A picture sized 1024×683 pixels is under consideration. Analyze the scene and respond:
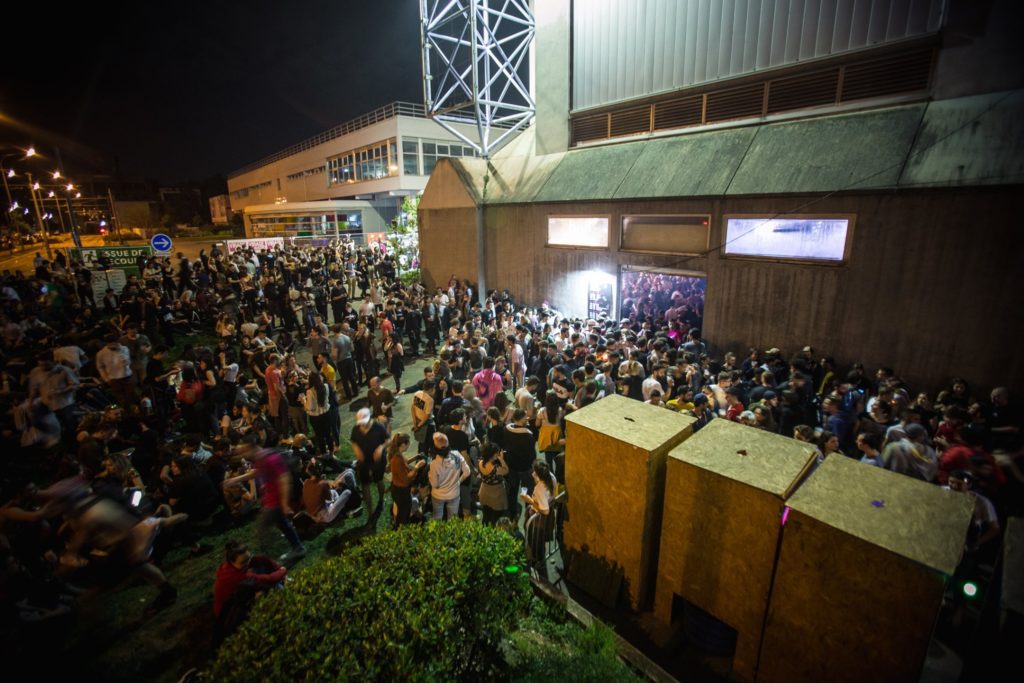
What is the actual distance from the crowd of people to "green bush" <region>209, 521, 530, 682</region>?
1378 mm

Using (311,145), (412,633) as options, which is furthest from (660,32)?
(311,145)

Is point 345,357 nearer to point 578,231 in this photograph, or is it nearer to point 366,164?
point 578,231

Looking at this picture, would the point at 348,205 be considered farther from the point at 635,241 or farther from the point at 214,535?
the point at 214,535

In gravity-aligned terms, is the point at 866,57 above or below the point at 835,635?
above

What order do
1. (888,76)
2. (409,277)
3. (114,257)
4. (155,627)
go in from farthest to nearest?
(409,277) → (114,257) → (888,76) → (155,627)

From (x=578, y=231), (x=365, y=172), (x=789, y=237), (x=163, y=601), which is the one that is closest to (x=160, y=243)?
(x=578, y=231)

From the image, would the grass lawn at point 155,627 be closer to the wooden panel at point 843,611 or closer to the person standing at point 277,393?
the person standing at point 277,393

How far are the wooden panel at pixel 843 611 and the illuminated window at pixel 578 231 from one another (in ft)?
36.2

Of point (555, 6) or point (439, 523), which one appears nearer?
point (439, 523)

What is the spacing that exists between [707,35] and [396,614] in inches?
573

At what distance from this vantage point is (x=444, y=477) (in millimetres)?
5672

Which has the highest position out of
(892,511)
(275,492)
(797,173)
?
(797,173)

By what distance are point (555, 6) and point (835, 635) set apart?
17.8 meters

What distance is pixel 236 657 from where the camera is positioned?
108 inches
